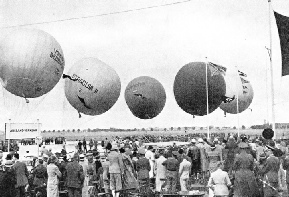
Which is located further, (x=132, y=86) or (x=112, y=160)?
(x=132, y=86)

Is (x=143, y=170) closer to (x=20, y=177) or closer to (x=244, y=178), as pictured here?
(x=20, y=177)

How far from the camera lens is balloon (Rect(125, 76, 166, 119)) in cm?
2391

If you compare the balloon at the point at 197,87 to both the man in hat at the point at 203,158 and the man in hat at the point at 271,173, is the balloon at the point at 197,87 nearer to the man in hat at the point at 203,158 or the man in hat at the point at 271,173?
the man in hat at the point at 203,158

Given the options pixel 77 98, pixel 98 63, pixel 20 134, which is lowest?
pixel 20 134

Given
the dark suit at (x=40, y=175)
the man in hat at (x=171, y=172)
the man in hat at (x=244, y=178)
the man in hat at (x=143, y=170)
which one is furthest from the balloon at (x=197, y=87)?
the man in hat at (x=244, y=178)

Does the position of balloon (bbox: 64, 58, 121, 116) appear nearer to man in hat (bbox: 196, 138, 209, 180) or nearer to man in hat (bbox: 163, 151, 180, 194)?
man in hat (bbox: 196, 138, 209, 180)

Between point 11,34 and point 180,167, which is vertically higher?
point 11,34

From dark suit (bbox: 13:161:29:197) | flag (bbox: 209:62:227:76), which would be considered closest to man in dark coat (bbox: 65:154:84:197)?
dark suit (bbox: 13:161:29:197)

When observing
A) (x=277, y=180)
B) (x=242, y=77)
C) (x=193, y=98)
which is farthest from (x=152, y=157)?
(x=242, y=77)

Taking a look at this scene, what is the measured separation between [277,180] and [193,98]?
14867 millimetres

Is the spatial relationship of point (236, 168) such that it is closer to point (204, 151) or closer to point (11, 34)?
point (204, 151)

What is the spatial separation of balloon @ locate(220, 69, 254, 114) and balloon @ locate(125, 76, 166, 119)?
21.7ft

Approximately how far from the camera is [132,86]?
80.9 ft

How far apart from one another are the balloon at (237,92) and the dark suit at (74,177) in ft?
63.1
